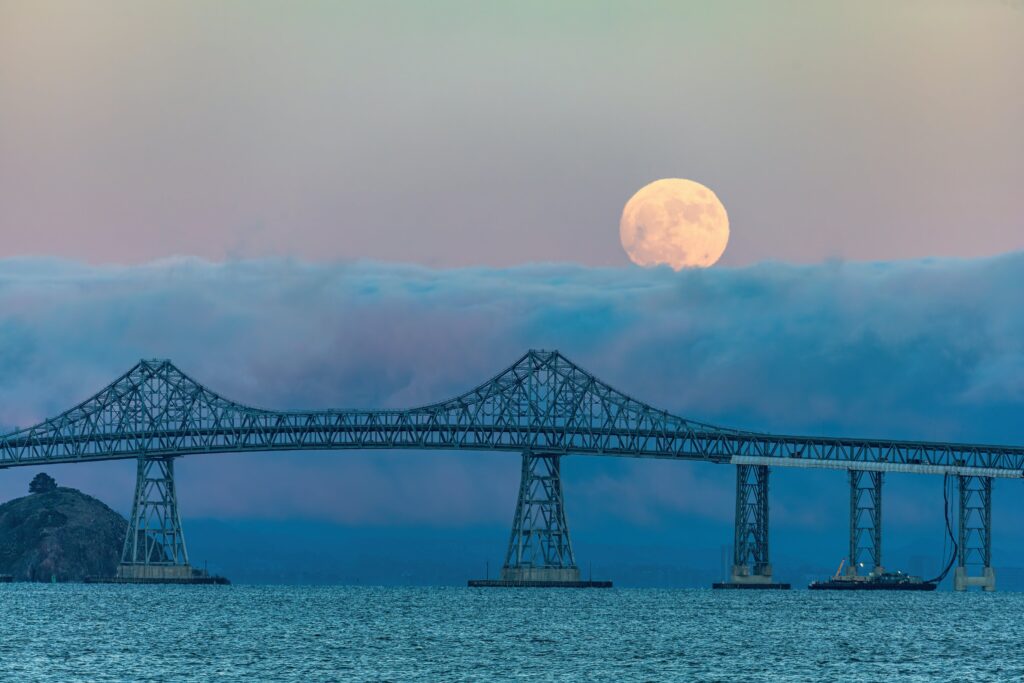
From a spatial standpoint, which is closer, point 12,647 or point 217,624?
point 12,647

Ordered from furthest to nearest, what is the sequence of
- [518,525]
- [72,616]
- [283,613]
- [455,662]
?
[518,525] → [283,613] → [72,616] → [455,662]

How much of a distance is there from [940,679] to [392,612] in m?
71.8

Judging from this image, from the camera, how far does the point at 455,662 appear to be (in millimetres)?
94188

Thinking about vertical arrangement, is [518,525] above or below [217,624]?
above

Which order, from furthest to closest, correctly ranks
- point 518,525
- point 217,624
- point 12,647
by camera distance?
point 518,525
point 217,624
point 12,647

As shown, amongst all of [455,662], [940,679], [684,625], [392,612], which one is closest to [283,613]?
[392,612]

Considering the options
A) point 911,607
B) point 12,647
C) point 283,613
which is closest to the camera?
point 12,647

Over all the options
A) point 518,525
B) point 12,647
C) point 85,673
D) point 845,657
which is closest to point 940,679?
point 845,657

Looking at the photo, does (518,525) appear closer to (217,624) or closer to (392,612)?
(392,612)

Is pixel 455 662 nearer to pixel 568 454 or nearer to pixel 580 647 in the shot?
pixel 580 647

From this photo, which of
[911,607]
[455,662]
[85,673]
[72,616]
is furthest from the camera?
[911,607]

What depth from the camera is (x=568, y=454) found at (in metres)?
200

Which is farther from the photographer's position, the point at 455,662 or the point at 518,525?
the point at 518,525

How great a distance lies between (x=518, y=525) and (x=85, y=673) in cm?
11498
